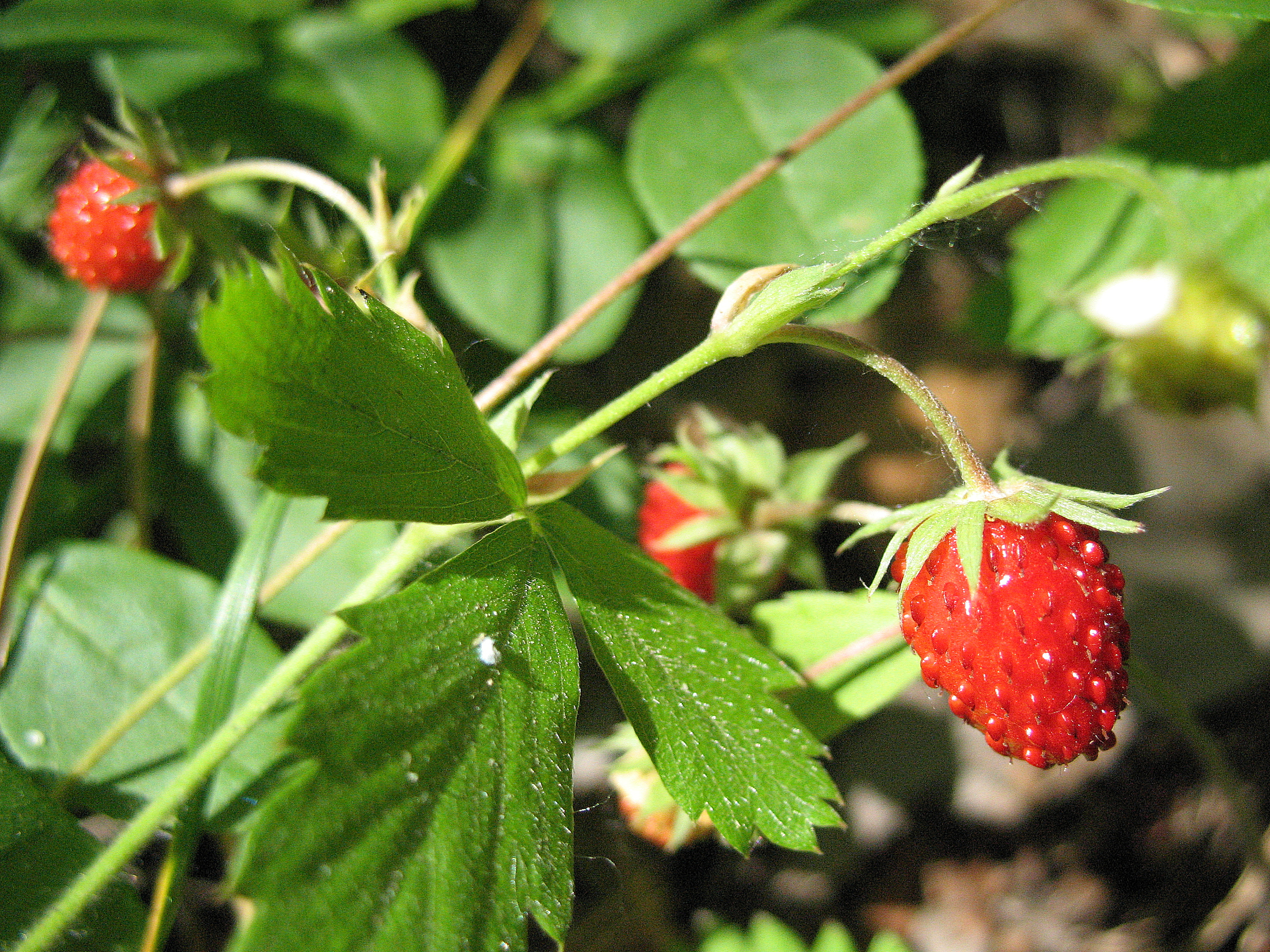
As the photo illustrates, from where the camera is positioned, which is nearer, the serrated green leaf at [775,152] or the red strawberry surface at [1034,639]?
the red strawberry surface at [1034,639]

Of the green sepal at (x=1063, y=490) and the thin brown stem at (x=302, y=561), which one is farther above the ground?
the thin brown stem at (x=302, y=561)

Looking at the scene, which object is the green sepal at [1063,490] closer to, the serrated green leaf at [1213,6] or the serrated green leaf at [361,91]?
the serrated green leaf at [1213,6]

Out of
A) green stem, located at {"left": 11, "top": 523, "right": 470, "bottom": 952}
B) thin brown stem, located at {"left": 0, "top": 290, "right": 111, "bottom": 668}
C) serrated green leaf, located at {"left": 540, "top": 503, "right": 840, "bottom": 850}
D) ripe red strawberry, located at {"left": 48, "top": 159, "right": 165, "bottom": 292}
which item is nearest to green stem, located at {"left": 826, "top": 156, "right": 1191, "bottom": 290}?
serrated green leaf, located at {"left": 540, "top": 503, "right": 840, "bottom": 850}

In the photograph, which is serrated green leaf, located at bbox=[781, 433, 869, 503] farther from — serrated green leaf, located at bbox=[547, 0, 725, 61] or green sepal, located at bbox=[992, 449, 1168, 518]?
serrated green leaf, located at bbox=[547, 0, 725, 61]

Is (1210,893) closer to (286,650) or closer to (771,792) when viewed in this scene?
(771,792)

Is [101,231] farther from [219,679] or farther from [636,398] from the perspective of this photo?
[636,398]

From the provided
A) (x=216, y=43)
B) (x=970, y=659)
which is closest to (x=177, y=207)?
(x=216, y=43)

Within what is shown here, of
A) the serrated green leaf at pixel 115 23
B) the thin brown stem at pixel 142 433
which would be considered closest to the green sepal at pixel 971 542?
the thin brown stem at pixel 142 433
